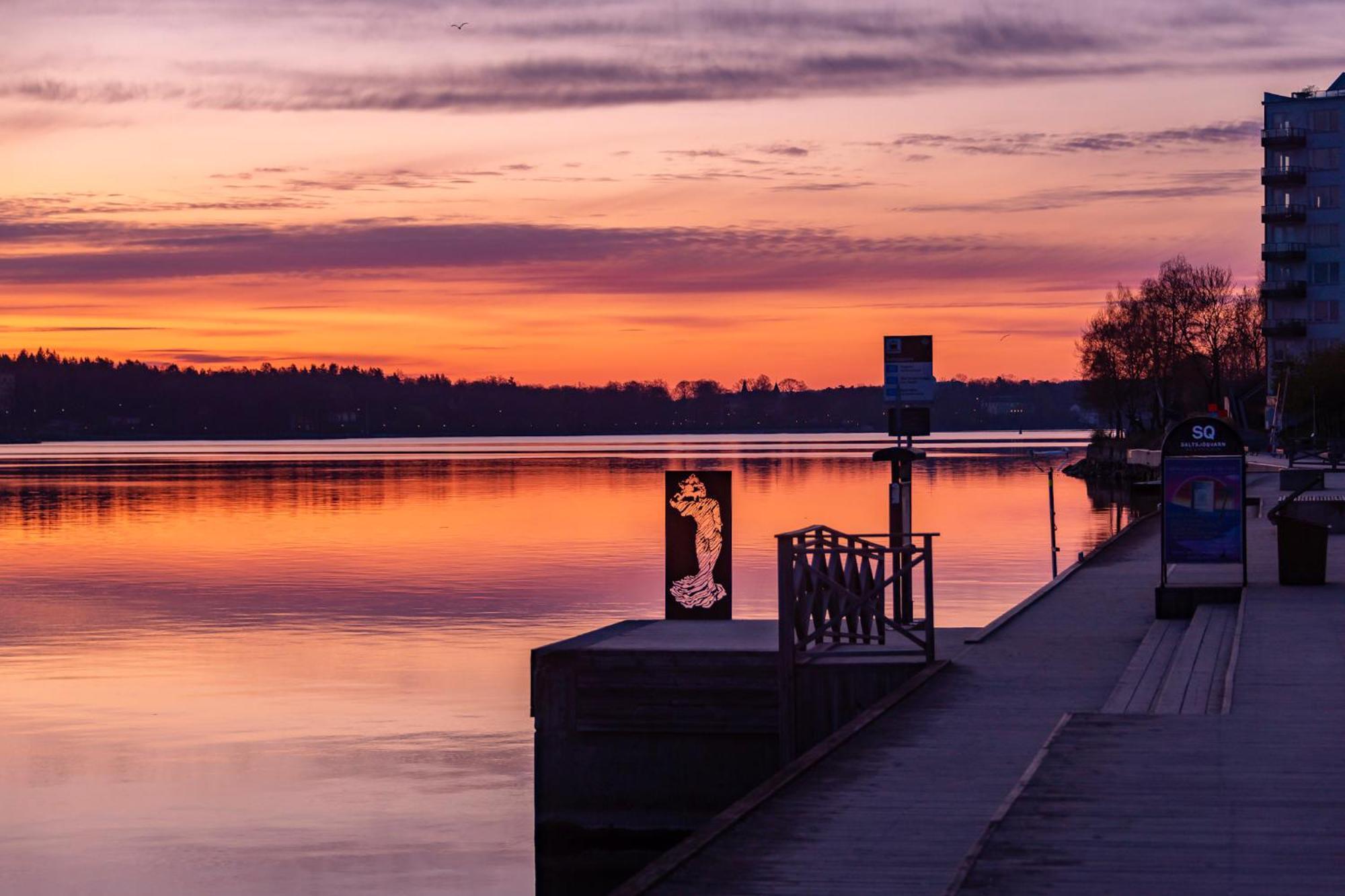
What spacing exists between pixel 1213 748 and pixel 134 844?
37.8 feet

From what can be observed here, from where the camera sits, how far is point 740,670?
17234mm

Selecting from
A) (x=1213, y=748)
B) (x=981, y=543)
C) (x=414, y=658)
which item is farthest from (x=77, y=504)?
(x=1213, y=748)

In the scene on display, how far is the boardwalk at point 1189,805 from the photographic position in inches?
365

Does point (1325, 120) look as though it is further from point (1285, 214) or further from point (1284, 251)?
point (1284, 251)

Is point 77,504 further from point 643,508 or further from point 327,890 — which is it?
point 327,890

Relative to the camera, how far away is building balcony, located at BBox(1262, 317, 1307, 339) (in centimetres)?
14350

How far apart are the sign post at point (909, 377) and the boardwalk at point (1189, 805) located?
1149 centimetres

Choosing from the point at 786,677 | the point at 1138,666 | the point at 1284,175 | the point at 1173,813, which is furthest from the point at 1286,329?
the point at 1173,813

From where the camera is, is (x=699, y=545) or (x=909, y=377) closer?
(x=699, y=545)

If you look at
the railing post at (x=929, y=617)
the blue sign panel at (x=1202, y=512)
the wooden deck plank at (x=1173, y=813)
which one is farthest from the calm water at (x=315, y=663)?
the blue sign panel at (x=1202, y=512)

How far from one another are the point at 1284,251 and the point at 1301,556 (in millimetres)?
128542

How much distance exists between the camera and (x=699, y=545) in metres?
25.2

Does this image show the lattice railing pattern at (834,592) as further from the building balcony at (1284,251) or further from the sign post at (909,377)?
the building balcony at (1284,251)

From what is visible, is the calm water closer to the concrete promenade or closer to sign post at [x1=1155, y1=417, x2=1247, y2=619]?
the concrete promenade
